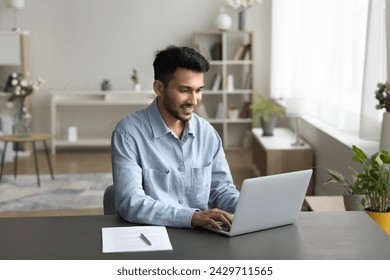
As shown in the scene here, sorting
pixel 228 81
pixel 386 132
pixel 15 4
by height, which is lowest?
pixel 228 81

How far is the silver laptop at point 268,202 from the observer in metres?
2.15

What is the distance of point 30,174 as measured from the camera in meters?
7.70

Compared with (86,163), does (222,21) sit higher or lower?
higher

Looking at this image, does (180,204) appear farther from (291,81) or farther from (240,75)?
(240,75)

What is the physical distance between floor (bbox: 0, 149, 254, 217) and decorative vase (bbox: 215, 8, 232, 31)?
5.46 feet

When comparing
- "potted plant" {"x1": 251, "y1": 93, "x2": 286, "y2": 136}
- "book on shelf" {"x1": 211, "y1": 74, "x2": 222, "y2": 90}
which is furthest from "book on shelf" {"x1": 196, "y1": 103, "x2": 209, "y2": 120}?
"potted plant" {"x1": 251, "y1": 93, "x2": 286, "y2": 136}

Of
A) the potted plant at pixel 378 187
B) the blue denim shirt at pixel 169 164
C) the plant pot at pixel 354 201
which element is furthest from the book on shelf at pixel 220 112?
the blue denim shirt at pixel 169 164

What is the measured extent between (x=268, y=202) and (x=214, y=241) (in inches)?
8.9

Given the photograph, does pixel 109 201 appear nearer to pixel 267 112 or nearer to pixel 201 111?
pixel 267 112

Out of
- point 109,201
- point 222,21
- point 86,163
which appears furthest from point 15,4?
point 109,201

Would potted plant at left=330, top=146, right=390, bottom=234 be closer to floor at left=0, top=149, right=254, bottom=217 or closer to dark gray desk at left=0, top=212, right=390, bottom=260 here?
dark gray desk at left=0, top=212, right=390, bottom=260

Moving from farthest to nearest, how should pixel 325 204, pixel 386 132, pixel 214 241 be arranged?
pixel 325 204 < pixel 386 132 < pixel 214 241

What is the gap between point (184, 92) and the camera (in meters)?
2.68

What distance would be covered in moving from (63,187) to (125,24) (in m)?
3.38
